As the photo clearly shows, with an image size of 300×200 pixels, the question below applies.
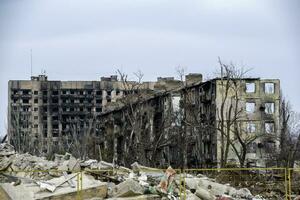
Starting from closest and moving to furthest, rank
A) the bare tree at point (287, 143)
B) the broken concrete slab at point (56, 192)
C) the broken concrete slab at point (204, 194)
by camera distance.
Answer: the broken concrete slab at point (56, 192) < the broken concrete slab at point (204, 194) < the bare tree at point (287, 143)

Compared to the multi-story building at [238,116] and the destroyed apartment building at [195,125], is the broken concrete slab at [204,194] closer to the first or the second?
the destroyed apartment building at [195,125]

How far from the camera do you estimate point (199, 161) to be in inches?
2184

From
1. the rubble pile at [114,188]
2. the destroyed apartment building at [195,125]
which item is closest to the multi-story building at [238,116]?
the destroyed apartment building at [195,125]

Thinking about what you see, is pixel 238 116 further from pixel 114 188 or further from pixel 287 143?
pixel 114 188

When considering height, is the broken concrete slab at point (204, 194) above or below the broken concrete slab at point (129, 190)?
below

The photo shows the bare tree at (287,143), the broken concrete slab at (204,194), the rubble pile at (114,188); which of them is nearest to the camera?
the rubble pile at (114,188)

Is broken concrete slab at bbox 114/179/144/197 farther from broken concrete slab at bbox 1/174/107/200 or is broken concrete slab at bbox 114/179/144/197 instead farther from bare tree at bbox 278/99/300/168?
bare tree at bbox 278/99/300/168

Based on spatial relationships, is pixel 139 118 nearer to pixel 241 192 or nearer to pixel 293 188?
pixel 293 188

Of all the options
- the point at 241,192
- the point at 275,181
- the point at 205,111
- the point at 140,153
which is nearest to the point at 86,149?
the point at 205,111

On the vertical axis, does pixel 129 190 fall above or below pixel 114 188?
above

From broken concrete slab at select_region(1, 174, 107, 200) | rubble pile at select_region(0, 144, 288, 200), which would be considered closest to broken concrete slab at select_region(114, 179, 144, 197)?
rubble pile at select_region(0, 144, 288, 200)

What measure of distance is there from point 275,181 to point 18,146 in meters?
53.9

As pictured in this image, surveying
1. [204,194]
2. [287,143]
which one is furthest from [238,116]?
[204,194]

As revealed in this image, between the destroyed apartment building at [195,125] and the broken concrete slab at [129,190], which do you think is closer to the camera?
the broken concrete slab at [129,190]
